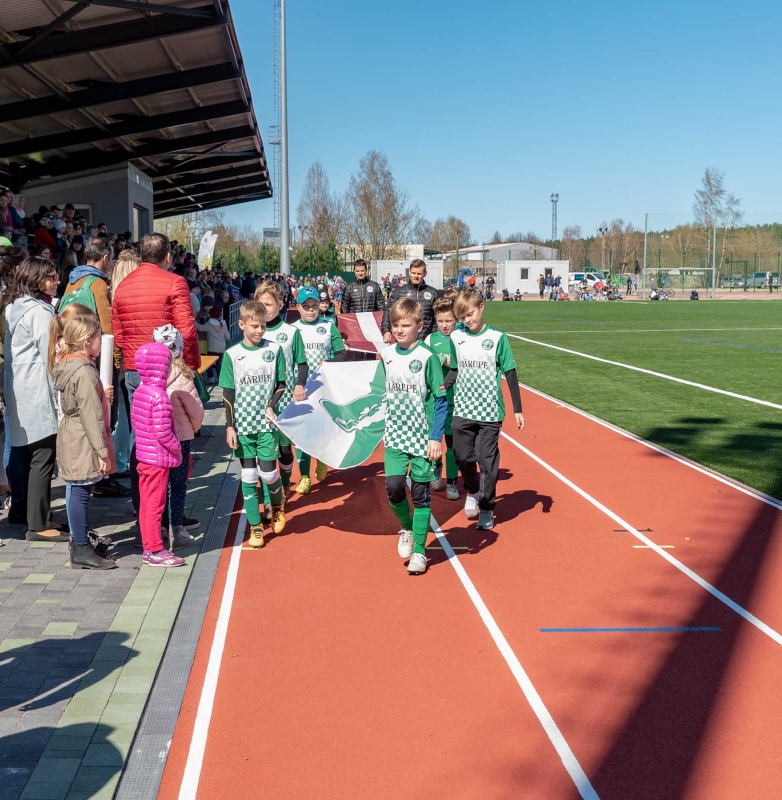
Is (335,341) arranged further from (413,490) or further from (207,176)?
(207,176)

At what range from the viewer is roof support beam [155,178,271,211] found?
115 ft

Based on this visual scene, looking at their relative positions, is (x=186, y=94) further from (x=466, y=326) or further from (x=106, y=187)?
(x=466, y=326)

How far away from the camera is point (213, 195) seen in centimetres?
3744

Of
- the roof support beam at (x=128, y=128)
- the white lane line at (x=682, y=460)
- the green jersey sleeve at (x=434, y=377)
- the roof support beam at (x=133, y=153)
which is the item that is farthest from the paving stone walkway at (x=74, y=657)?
the roof support beam at (x=133, y=153)

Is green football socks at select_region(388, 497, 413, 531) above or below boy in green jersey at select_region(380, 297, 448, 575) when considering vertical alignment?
below

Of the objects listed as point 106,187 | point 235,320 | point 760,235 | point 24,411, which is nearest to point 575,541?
point 24,411

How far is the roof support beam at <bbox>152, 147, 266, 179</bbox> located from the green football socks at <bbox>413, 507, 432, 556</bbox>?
22.4 metres

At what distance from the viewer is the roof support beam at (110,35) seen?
14.0 metres

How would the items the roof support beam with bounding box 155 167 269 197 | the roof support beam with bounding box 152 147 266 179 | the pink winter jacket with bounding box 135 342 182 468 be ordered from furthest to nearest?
the roof support beam with bounding box 155 167 269 197 < the roof support beam with bounding box 152 147 266 179 < the pink winter jacket with bounding box 135 342 182 468

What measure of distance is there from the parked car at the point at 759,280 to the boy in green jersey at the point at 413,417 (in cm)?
7525

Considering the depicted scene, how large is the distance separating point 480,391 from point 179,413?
2.40m

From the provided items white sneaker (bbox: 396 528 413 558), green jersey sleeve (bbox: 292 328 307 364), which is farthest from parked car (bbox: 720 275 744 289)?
white sneaker (bbox: 396 528 413 558)

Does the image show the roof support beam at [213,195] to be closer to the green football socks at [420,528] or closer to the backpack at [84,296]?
the backpack at [84,296]

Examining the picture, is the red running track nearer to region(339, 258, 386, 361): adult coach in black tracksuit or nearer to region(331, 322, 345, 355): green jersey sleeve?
region(331, 322, 345, 355): green jersey sleeve
